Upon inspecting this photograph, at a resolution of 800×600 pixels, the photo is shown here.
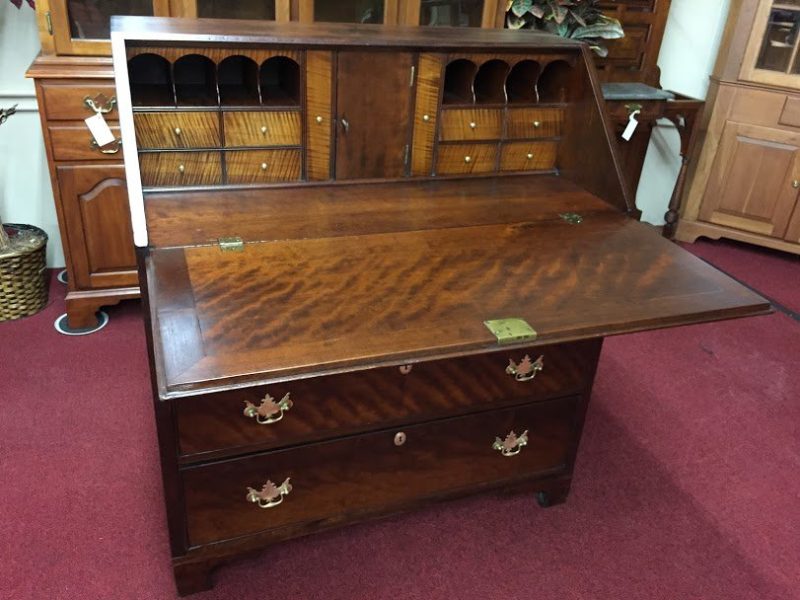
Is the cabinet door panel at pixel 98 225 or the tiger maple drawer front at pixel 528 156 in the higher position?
the tiger maple drawer front at pixel 528 156

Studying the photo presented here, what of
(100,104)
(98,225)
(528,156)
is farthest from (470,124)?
(98,225)

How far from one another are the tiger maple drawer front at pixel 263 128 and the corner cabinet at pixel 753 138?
7.62 feet

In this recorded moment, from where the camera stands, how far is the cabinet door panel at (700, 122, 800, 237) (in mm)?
3109

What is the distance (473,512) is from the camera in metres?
1.77

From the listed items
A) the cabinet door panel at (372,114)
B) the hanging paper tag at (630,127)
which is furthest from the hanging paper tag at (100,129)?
the hanging paper tag at (630,127)

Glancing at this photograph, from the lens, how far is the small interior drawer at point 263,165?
1644mm

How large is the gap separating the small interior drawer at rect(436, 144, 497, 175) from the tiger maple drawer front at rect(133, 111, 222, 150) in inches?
22.6

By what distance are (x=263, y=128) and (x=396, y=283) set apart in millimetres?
592

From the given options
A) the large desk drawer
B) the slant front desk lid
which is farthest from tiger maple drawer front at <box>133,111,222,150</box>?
the large desk drawer

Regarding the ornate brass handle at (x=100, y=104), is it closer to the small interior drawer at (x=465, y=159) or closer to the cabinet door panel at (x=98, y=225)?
the cabinet door panel at (x=98, y=225)

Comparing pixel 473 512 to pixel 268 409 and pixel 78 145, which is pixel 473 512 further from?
pixel 78 145

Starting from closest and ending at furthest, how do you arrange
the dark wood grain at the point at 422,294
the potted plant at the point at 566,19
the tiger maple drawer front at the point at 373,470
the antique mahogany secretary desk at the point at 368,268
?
the dark wood grain at the point at 422,294
the antique mahogany secretary desk at the point at 368,268
the tiger maple drawer front at the point at 373,470
the potted plant at the point at 566,19

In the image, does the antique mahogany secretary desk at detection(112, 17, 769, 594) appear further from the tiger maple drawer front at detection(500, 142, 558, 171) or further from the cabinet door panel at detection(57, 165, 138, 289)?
the cabinet door panel at detection(57, 165, 138, 289)

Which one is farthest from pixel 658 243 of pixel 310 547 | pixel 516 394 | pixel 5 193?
pixel 5 193
